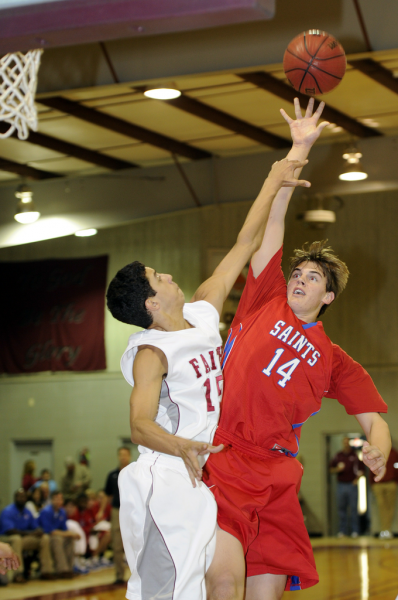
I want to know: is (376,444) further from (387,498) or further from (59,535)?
(387,498)

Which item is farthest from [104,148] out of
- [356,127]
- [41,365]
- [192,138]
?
[41,365]

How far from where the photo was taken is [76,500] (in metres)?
12.2

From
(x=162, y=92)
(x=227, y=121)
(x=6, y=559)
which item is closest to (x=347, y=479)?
(x=227, y=121)

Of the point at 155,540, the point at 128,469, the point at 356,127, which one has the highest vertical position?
the point at 356,127

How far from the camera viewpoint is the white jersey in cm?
325

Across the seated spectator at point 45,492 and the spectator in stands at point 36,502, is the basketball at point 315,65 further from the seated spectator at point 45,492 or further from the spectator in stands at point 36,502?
the seated spectator at point 45,492

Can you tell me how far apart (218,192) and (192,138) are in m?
0.99

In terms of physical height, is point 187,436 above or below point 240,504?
above

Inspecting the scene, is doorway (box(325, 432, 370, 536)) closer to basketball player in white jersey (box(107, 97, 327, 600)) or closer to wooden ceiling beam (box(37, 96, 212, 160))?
wooden ceiling beam (box(37, 96, 212, 160))

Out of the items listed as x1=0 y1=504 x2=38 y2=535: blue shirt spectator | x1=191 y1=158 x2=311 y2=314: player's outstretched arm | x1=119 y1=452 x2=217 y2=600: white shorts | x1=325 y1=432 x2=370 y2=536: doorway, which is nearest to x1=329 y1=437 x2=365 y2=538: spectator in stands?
x1=325 y1=432 x2=370 y2=536: doorway

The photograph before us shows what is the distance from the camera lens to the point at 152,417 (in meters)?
3.09

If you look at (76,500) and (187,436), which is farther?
(76,500)

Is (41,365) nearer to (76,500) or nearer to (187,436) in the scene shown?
(76,500)

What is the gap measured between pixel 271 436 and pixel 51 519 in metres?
8.37
